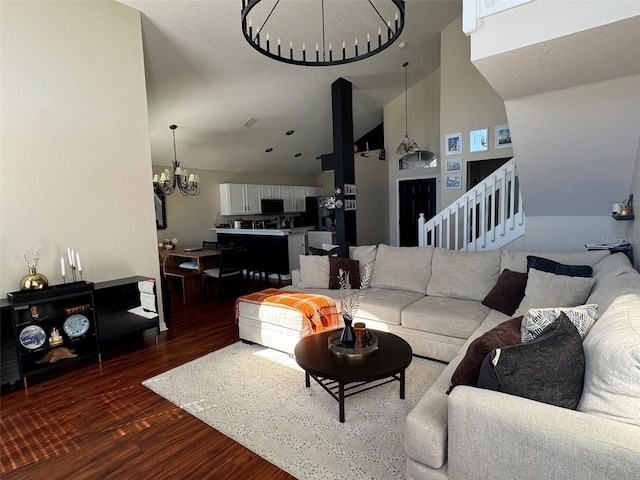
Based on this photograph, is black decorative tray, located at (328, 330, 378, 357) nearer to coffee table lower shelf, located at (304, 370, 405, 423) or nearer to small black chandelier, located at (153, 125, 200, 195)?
coffee table lower shelf, located at (304, 370, 405, 423)

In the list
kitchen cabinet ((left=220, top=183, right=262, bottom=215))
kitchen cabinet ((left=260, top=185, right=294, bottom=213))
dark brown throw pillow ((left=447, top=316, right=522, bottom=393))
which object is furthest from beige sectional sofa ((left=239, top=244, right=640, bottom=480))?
kitchen cabinet ((left=260, top=185, right=294, bottom=213))

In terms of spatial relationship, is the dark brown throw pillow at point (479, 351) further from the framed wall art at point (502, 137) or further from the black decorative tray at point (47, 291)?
the framed wall art at point (502, 137)

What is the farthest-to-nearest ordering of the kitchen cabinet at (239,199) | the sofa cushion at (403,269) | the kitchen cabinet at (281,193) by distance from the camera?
the kitchen cabinet at (281,193), the kitchen cabinet at (239,199), the sofa cushion at (403,269)

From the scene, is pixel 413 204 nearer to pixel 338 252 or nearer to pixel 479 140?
pixel 479 140

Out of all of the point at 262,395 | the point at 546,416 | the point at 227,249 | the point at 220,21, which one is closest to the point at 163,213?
the point at 227,249

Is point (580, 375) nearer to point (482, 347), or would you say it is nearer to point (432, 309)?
point (482, 347)

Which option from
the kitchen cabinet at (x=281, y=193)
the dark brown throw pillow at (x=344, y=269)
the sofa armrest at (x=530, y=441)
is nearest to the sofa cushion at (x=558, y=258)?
the dark brown throw pillow at (x=344, y=269)

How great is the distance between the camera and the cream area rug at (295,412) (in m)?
1.89

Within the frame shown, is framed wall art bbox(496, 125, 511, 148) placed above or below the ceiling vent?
below

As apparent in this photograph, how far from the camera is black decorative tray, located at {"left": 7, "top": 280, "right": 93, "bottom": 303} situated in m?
2.77

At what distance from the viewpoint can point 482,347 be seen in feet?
5.01

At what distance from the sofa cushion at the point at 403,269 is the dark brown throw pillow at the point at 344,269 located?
0.20m

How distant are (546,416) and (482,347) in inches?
14.1

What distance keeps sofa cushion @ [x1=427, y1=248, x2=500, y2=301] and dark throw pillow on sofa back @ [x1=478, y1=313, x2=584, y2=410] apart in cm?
196
